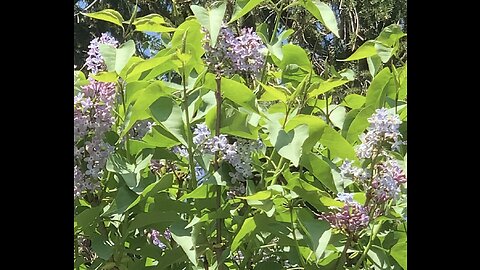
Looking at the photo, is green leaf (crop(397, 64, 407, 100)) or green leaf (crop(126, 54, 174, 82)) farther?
green leaf (crop(397, 64, 407, 100))

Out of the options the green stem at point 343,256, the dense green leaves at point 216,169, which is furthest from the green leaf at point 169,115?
the green stem at point 343,256

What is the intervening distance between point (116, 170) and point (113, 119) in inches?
2.8

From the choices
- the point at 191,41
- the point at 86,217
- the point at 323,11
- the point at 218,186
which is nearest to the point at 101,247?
the point at 86,217

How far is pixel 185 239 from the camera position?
2.08ft

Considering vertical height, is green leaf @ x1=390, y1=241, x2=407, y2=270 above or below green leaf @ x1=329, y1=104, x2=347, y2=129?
below

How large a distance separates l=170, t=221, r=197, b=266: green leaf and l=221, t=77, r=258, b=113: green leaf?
0.14 m

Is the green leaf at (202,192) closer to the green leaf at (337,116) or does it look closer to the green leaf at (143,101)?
the green leaf at (143,101)

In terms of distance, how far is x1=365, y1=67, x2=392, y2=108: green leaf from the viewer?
0.76 metres

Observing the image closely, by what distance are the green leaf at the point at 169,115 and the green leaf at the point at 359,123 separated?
21 centimetres

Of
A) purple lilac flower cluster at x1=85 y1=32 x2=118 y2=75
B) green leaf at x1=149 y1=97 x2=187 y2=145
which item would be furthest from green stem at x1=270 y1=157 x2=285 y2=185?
purple lilac flower cluster at x1=85 y1=32 x2=118 y2=75

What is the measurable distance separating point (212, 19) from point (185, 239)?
0.23 meters

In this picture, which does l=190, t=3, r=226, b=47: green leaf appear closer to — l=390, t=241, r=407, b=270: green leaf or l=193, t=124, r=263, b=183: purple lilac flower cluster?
l=193, t=124, r=263, b=183: purple lilac flower cluster
